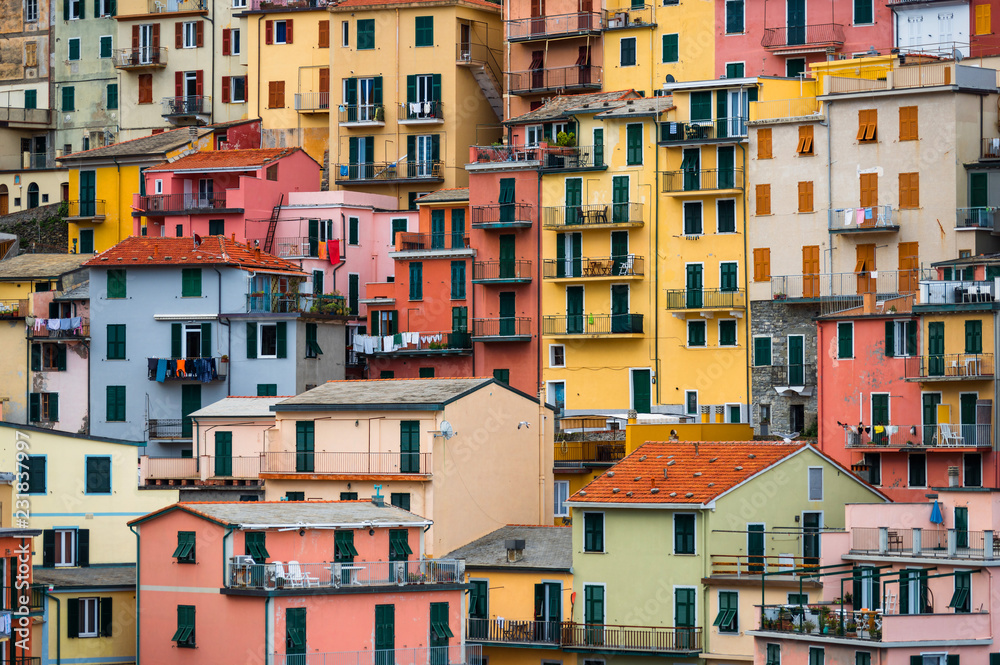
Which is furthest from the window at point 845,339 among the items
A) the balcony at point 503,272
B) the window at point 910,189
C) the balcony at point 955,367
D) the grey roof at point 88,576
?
the grey roof at point 88,576

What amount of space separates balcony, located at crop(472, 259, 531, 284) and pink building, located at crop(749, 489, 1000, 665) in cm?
2709

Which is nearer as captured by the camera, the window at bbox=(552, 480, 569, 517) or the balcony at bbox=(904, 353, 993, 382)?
the balcony at bbox=(904, 353, 993, 382)

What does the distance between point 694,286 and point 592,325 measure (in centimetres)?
482

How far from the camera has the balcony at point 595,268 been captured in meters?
92.4

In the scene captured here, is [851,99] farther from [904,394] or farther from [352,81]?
[352,81]

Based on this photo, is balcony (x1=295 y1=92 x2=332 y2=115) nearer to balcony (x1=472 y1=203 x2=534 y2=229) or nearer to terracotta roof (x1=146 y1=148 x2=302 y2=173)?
terracotta roof (x1=146 y1=148 x2=302 y2=173)

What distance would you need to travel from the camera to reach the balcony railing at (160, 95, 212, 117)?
11500cm

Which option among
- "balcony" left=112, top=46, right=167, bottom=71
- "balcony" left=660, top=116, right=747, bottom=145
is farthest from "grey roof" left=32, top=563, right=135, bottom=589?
"balcony" left=112, top=46, right=167, bottom=71

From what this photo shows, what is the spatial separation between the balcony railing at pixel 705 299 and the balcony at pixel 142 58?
3678cm

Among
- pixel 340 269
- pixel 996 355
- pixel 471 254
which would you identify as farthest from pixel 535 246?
pixel 996 355

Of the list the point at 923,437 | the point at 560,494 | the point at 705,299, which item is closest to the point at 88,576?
the point at 560,494

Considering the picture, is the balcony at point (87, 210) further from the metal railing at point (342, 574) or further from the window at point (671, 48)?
the metal railing at point (342, 574)

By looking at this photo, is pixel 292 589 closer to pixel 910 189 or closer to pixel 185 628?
pixel 185 628

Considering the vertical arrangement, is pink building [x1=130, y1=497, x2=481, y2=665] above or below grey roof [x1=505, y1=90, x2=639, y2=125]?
below
